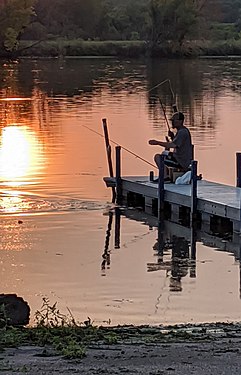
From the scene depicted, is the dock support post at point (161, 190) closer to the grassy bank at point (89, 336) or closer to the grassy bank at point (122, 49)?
the grassy bank at point (89, 336)

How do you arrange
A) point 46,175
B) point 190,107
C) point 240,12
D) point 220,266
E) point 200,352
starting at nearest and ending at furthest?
1. point 200,352
2. point 220,266
3. point 46,175
4. point 190,107
5. point 240,12

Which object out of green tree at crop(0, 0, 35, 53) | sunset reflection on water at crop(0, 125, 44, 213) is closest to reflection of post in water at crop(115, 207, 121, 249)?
sunset reflection on water at crop(0, 125, 44, 213)

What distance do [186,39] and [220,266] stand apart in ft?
264

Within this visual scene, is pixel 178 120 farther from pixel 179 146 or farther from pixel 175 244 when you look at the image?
pixel 175 244

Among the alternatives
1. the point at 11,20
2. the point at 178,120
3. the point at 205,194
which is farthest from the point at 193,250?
the point at 11,20

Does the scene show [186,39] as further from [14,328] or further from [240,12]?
[14,328]

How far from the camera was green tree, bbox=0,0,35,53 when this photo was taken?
7775cm

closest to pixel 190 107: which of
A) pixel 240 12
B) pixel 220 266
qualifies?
pixel 220 266

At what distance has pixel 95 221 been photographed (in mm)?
15398

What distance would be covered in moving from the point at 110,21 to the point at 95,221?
93671 mm

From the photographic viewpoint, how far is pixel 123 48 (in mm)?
89188

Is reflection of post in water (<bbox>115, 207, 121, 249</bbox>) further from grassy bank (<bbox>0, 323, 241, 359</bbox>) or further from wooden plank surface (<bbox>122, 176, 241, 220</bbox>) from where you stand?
grassy bank (<bbox>0, 323, 241, 359</bbox>)

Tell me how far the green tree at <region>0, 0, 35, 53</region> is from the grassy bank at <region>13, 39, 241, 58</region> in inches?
235

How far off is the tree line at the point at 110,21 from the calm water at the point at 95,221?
137ft
